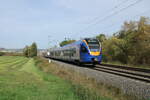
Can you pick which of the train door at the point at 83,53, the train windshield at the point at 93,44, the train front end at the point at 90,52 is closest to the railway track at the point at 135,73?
the train front end at the point at 90,52

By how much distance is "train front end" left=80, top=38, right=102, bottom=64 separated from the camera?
19281 mm

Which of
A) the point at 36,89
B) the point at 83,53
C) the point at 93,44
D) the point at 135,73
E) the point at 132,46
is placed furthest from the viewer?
the point at 132,46

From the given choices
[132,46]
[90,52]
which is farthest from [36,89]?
[132,46]

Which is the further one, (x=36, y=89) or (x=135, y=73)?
(x=135, y=73)

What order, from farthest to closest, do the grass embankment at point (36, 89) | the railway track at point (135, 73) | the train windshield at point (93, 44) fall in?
the train windshield at point (93, 44) → the railway track at point (135, 73) → the grass embankment at point (36, 89)

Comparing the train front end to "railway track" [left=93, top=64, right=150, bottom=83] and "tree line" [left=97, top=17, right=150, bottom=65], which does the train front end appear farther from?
"tree line" [left=97, top=17, right=150, bottom=65]

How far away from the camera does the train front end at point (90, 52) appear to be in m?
19.3

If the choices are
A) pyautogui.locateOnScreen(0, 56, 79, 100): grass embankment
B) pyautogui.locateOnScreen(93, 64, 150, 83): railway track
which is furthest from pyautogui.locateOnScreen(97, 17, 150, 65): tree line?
pyautogui.locateOnScreen(0, 56, 79, 100): grass embankment

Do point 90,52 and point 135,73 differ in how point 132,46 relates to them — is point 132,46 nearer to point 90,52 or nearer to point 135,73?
point 90,52

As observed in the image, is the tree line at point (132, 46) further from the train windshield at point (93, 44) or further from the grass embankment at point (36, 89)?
the grass embankment at point (36, 89)

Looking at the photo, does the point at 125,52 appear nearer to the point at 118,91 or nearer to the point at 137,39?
the point at 137,39

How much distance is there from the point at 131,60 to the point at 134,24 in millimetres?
7142

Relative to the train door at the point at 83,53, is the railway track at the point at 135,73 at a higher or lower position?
lower

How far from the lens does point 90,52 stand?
1922 centimetres
